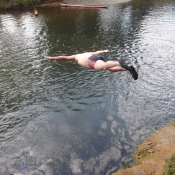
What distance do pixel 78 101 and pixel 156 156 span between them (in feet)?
22.0

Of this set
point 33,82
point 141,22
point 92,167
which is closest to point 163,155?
point 92,167

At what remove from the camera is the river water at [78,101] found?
10031mm

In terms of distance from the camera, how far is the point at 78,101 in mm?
14023

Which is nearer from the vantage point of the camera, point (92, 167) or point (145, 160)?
point (145, 160)

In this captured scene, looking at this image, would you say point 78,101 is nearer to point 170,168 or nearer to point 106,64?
point 106,64

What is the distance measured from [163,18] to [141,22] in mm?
4345

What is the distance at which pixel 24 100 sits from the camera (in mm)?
14227

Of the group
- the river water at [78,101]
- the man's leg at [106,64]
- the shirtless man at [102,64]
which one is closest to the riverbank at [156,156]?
the river water at [78,101]

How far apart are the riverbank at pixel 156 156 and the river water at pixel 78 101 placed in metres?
0.72

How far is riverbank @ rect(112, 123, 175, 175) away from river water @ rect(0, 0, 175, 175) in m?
0.72

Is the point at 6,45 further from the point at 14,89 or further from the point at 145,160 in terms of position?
the point at 145,160

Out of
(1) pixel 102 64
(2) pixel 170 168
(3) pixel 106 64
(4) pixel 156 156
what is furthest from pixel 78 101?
(2) pixel 170 168

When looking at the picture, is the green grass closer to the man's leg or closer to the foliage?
the foliage

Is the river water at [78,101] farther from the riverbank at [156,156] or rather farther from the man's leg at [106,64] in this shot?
the man's leg at [106,64]
